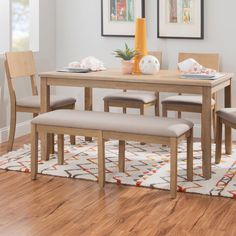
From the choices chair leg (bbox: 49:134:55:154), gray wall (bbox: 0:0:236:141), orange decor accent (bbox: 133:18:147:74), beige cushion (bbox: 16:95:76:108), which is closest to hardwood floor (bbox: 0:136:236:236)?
chair leg (bbox: 49:134:55:154)

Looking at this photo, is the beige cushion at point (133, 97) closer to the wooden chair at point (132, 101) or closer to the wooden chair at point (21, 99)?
the wooden chair at point (132, 101)

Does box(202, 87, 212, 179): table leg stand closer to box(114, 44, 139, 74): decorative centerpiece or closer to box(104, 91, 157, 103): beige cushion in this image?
box(114, 44, 139, 74): decorative centerpiece

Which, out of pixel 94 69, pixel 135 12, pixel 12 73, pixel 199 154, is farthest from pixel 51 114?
pixel 135 12

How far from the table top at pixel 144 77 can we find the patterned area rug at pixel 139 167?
0.63 metres

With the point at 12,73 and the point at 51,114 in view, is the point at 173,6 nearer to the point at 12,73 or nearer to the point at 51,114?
the point at 12,73

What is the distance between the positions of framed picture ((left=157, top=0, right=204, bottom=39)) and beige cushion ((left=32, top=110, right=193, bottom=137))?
1.79 metres

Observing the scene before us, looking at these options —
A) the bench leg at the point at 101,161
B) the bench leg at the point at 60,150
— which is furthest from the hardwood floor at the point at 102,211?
the bench leg at the point at 60,150

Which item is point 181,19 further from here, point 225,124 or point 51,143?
point 51,143

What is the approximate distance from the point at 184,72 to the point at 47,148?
3.82 feet

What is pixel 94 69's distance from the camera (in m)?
4.51

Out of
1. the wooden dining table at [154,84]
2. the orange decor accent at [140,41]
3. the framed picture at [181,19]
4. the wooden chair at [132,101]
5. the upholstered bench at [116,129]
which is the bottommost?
the upholstered bench at [116,129]

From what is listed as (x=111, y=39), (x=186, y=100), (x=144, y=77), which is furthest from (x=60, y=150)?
(x=111, y=39)

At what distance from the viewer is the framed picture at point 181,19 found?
5315 mm

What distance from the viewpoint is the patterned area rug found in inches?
149
